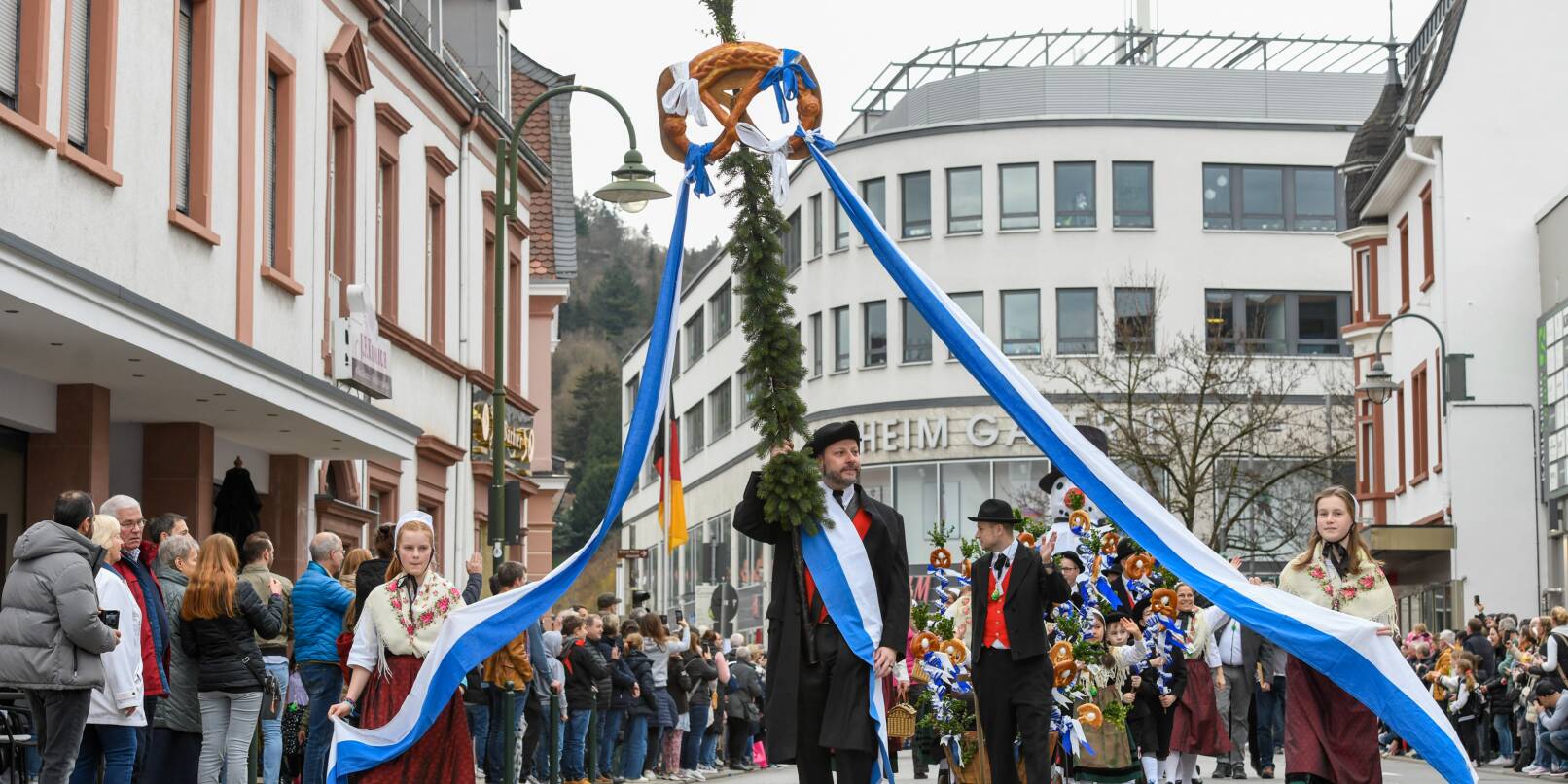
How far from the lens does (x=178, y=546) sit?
575 inches

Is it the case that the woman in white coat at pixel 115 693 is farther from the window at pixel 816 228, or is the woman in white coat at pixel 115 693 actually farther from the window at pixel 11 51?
the window at pixel 816 228

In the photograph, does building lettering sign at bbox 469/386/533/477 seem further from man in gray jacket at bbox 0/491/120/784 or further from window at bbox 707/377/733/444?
window at bbox 707/377/733/444

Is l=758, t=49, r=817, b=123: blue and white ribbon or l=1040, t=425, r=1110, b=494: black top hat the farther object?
l=1040, t=425, r=1110, b=494: black top hat

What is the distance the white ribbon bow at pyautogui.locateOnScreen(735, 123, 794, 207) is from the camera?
38.6 feet

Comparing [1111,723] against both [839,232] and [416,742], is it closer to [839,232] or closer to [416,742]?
[416,742]

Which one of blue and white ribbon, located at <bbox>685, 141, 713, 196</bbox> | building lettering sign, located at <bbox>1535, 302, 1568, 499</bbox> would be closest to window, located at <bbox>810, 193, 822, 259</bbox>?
building lettering sign, located at <bbox>1535, 302, 1568, 499</bbox>

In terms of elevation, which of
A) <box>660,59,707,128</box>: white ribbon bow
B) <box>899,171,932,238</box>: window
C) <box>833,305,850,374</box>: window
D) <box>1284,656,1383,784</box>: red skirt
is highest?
<box>899,171,932,238</box>: window

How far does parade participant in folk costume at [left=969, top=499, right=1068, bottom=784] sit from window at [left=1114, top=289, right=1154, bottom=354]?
126 feet

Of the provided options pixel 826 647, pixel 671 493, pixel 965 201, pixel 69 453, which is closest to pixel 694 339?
pixel 965 201

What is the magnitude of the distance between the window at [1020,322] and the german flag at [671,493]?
4955 cm

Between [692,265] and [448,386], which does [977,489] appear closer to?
[448,386]

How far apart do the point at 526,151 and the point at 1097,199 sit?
94.5 ft

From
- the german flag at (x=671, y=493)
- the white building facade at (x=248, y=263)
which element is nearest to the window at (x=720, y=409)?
the white building facade at (x=248, y=263)

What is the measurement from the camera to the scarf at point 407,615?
38.8ft
